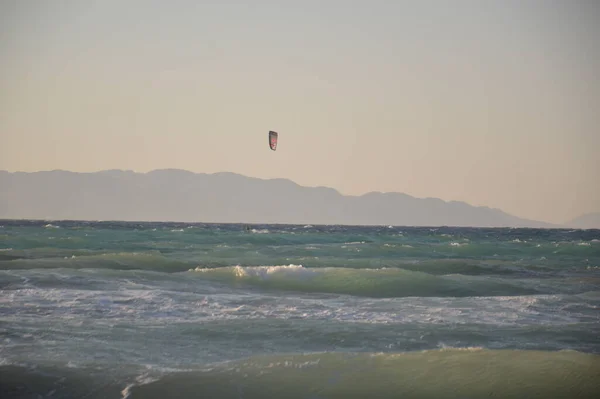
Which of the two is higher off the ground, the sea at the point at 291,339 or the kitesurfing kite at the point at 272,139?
the kitesurfing kite at the point at 272,139

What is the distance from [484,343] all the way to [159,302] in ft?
26.9

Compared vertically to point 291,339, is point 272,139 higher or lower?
higher

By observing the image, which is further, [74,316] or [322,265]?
[322,265]

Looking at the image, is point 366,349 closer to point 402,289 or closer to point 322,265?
point 402,289

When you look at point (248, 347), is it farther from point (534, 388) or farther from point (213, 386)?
point (534, 388)

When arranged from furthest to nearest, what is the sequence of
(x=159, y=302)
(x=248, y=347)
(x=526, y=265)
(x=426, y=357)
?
(x=526, y=265), (x=159, y=302), (x=248, y=347), (x=426, y=357)

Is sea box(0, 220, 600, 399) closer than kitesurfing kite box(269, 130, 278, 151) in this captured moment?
Yes

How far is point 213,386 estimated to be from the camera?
8.86 meters

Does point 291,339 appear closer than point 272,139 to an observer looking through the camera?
Yes

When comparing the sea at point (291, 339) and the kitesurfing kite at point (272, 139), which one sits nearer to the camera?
the sea at point (291, 339)

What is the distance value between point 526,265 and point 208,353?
25685mm

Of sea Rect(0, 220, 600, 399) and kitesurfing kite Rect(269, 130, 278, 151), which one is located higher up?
kitesurfing kite Rect(269, 130, 278, 151)

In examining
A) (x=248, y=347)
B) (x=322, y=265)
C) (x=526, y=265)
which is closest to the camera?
(x=248, y=347)

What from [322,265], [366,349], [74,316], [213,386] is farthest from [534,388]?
[322,265]
